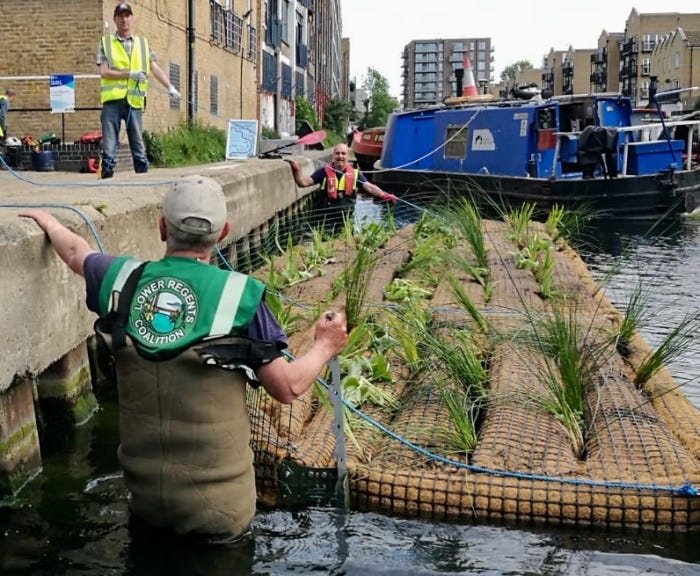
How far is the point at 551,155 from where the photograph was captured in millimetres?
20609

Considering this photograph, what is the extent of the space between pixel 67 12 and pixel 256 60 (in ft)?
54.6

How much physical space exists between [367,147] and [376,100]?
230ft

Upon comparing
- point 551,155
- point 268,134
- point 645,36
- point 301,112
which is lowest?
point 551,155

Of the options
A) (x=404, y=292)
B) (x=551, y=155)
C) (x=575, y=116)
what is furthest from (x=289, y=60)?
(x=404, y=292)

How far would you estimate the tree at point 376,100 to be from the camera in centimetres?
9744

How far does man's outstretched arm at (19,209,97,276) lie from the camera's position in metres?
3.87

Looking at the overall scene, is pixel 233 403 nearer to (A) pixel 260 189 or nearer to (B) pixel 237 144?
(A) pixel 260 189

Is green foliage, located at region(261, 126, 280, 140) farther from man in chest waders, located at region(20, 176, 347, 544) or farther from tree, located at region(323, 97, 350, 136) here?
man in chest waders, located at region(20, 176, 347, 544)

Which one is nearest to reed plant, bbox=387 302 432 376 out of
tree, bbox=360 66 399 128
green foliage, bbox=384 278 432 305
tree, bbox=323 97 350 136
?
green foliage, bbox=384 278 432 305

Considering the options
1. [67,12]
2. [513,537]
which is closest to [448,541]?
[513,537]

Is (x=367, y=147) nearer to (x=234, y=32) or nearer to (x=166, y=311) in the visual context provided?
(x=234, y=32)

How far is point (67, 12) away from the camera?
17656mm

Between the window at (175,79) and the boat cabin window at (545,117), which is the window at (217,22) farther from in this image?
the boat cabin window at (545,117)

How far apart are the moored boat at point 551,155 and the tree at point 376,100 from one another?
217 ft
